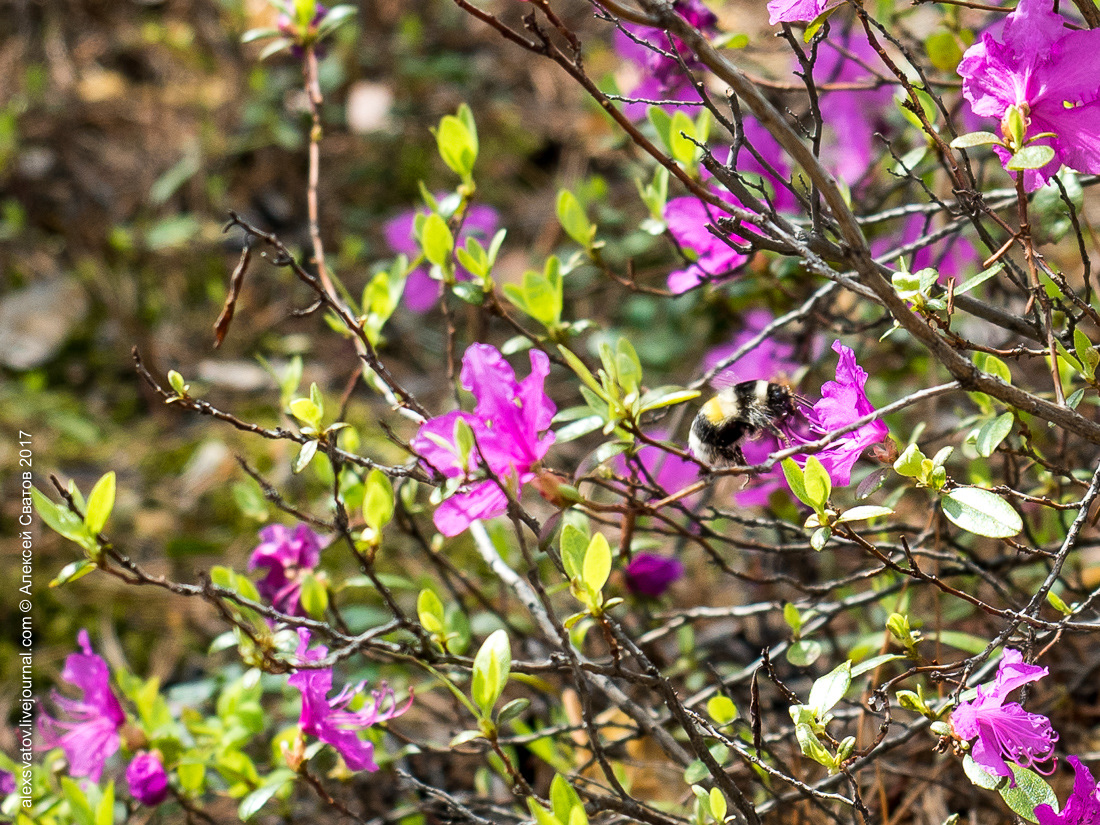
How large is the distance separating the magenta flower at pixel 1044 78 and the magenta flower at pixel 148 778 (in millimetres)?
1396

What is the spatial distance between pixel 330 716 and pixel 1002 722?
0.81 metres

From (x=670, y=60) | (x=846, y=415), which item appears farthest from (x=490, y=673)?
(x=670, y=60)

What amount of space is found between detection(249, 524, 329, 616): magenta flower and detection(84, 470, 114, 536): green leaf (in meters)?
0.26

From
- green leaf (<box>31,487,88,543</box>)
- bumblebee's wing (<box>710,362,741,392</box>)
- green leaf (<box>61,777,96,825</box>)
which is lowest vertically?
green leaf (<box>61,777,96,825</box>)

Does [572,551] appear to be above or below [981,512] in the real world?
below

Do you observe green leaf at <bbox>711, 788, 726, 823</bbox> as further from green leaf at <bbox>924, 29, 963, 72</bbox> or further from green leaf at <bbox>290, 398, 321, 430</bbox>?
green leaf at <bbox>924, 29, 963, 72</bbox>

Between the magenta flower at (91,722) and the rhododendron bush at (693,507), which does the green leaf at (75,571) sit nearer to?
the rhododendron bush at (693,507)

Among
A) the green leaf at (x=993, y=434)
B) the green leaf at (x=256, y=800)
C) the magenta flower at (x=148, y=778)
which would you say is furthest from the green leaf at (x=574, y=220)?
the magenta flower at (x=148, y=778)

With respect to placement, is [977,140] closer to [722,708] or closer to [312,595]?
[722,708]

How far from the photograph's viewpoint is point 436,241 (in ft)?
4.74

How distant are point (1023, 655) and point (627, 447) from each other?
48 centimetres

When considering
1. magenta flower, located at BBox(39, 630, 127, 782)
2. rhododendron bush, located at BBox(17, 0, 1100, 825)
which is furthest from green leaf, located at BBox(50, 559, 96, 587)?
magenta flower, located at BBox(39, 630, 127, 782)

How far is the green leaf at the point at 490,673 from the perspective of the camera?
3.64 ft

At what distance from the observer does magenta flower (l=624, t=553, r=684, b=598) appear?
1.70m
